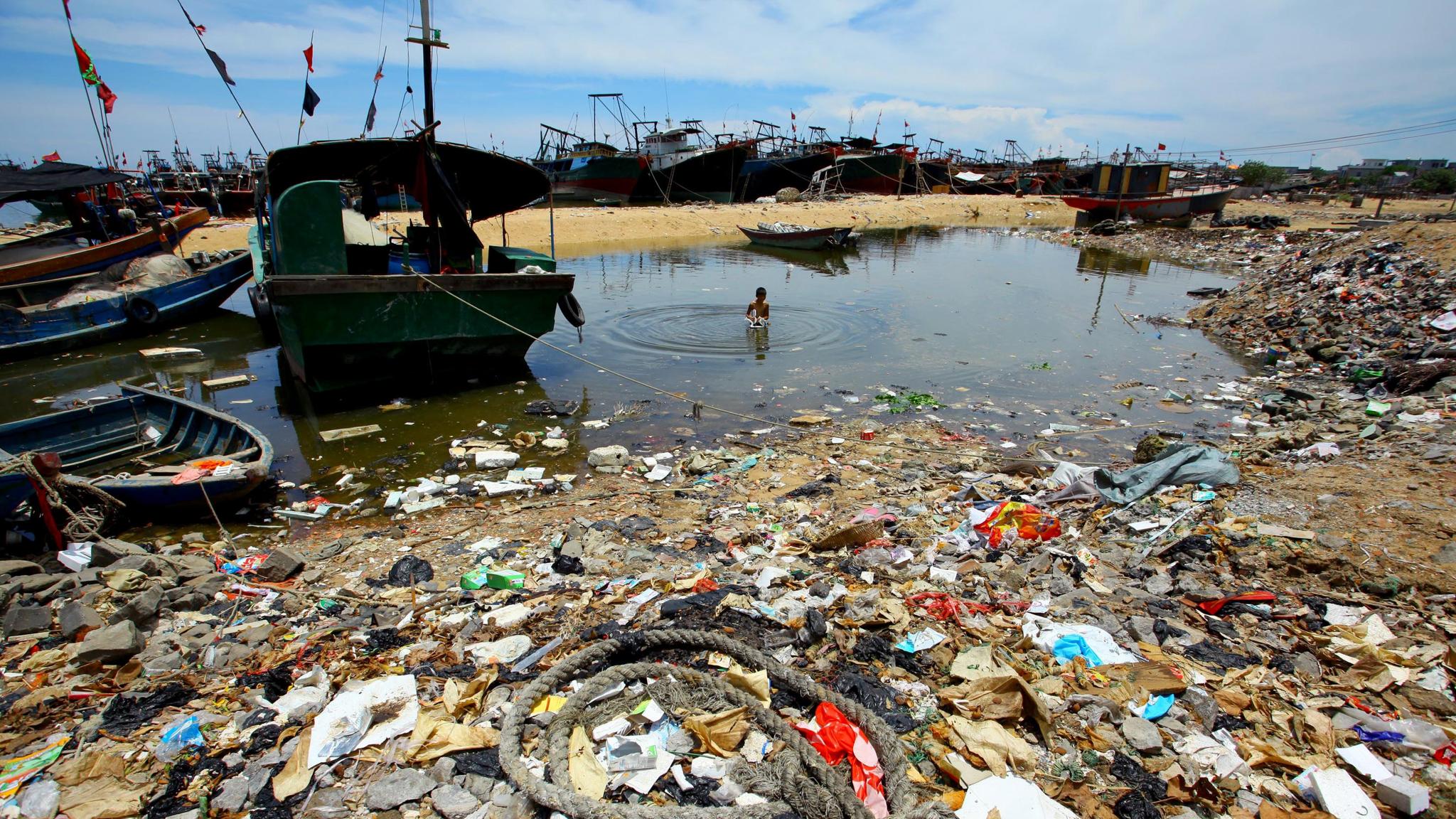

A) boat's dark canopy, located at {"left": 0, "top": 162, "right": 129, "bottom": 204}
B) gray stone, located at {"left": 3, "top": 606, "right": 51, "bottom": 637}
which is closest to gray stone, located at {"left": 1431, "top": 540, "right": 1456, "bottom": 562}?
gray stone, located at {"left": 3, "top": 606, "right": 51, "bottom": 637}

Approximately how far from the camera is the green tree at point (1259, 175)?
53.0 m

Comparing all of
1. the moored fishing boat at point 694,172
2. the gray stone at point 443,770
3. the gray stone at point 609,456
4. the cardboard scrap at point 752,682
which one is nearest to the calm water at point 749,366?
the gray stone at point 609,456

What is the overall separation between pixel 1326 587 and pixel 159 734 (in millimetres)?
5672

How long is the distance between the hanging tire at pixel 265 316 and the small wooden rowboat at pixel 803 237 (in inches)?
593

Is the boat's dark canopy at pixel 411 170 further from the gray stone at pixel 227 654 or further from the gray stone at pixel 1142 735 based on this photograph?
the gray stone at pixel 1142 735

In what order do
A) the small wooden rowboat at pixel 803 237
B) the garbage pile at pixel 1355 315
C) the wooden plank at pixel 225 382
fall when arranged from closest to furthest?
the garbage pile at pixel 1355 315 → the wooden plank at pixel 225 382 → the small wooden rowboat at pixel 803 237

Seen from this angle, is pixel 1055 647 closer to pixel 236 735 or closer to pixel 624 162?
pixel 236 735

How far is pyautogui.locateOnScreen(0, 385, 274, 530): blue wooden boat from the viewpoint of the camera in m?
5.24

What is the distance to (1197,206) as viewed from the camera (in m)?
31.5

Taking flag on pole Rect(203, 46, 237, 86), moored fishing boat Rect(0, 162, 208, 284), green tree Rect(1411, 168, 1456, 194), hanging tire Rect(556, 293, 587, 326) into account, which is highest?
green tree Rect(1411, 168, 1456, 194)

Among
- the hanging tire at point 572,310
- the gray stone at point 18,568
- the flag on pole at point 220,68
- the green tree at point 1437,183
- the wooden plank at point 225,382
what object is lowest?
the wooden plank at point 225,382

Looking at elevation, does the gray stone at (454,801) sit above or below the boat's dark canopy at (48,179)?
below

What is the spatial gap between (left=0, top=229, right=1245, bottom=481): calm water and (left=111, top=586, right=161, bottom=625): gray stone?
2977 millimetres

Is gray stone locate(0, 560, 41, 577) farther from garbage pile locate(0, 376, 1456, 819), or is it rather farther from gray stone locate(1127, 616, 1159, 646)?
gray stone locate(1127, 616, 1159, 646)
